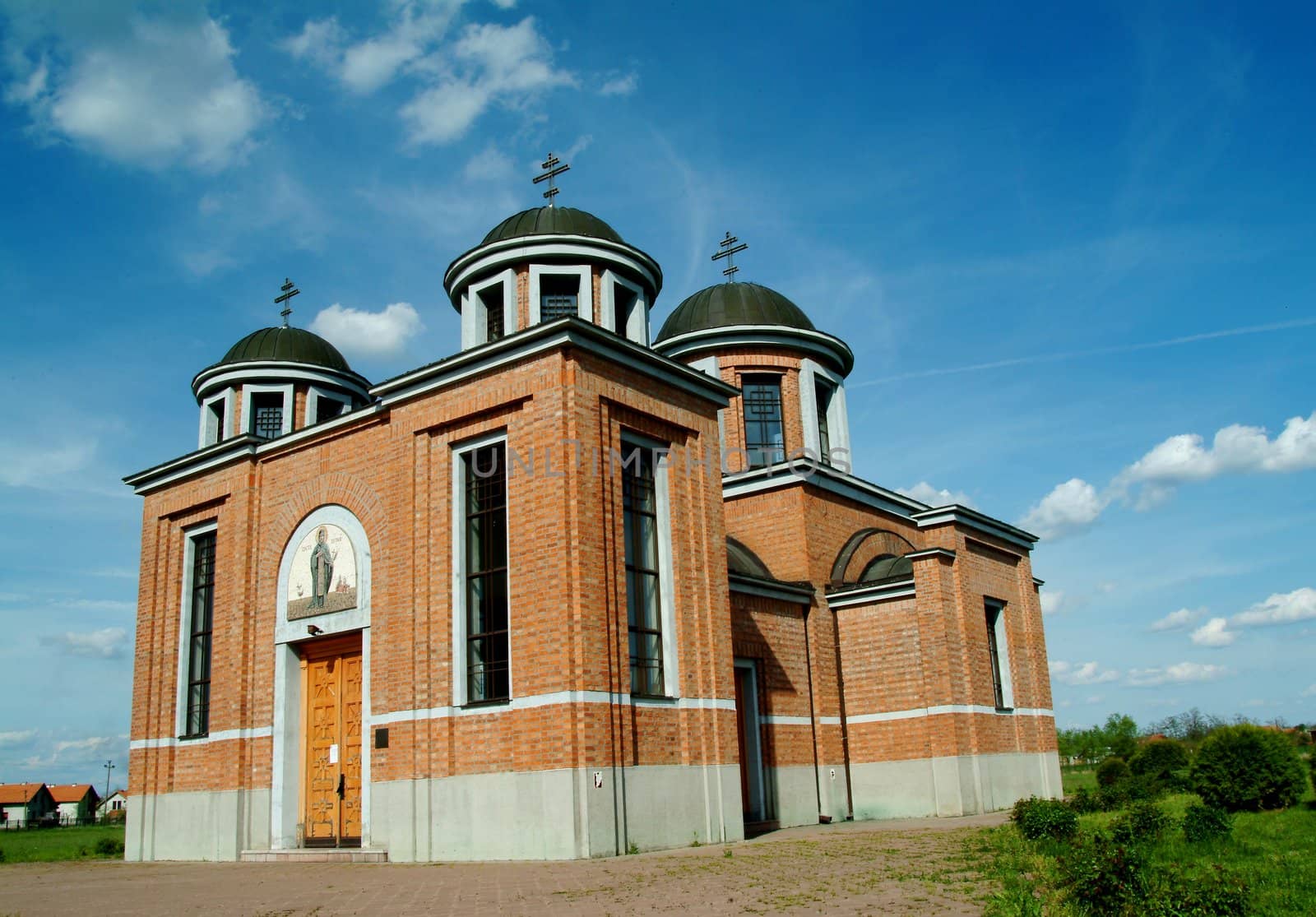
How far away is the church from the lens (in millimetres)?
14586

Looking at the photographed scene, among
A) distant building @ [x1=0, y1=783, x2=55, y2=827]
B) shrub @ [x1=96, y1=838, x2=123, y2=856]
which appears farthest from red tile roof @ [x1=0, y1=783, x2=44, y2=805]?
shrub @ [x1=96, y1=838, x2=123, y2=856]

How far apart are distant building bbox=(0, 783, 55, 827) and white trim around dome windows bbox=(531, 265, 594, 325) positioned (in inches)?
3027

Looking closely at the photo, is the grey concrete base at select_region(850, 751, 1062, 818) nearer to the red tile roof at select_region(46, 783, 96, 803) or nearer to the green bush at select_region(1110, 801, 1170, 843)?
the green bush at select_region(1110, 801, 1170, 843)

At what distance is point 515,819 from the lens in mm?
13992

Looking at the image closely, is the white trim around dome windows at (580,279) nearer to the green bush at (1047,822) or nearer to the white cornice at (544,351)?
the white cornice at (544,351)

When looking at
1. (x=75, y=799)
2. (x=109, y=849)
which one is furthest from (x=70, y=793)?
(x=109, y=849)

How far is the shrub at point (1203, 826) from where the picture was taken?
12.2 m

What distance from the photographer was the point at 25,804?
271 ft

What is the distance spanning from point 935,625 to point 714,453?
6050 mm

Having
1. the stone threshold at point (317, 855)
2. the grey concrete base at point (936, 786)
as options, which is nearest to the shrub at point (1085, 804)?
the grey concrete base at point (936, 786)

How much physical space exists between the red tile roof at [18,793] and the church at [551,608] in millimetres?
78349

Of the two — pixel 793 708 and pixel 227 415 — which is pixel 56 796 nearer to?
pixel 227 415

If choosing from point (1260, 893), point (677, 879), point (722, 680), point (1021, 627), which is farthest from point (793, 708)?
point (1260, 893)

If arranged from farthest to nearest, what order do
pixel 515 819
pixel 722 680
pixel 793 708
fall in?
pixel 793 708 < pixel 722 680 < pixel 515 819
